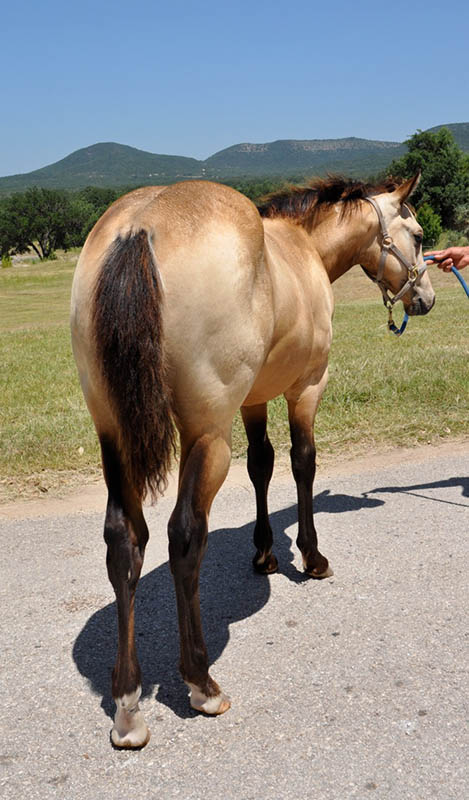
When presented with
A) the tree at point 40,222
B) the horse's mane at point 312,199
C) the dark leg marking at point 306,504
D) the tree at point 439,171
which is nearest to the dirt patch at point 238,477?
the dark leg marking at point 306,504

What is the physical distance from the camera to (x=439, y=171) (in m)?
51.5

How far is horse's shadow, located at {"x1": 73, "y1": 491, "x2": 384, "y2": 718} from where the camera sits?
325 centimetres

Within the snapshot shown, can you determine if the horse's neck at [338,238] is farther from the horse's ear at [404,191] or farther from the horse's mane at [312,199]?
the horse's ear at [404,191]

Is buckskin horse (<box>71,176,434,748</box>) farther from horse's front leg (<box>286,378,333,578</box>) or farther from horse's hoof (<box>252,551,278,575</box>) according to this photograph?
horse's hoof (<box>252,551,278,575</box>)

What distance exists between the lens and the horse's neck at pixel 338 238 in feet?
14.6

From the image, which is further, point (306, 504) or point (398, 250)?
point (398, 250)

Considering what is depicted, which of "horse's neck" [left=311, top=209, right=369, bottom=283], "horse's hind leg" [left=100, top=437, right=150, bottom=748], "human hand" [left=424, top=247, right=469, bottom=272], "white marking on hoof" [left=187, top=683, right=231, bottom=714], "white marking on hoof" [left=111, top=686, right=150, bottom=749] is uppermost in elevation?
"horse's neck" [left=311, top=209, right=369, bottom=283]

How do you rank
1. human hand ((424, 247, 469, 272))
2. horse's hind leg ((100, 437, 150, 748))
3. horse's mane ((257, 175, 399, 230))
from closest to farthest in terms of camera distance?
1. horse's hind leg ((100, 437, 150, 748))
2. horse's mane ((257, 175, 399, 230))
3. human hand ((424, 247, 469, 272))

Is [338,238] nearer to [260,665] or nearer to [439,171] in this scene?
[260,665]

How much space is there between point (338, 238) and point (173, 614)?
2477 mm

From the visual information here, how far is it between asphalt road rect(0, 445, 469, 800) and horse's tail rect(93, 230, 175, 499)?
1.15m

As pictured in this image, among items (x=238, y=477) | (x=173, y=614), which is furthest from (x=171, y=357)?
(x=238, y=477)

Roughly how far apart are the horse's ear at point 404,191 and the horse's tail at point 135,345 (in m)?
2.34

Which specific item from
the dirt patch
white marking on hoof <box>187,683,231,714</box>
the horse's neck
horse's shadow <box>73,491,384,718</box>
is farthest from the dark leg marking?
the dirt patch
